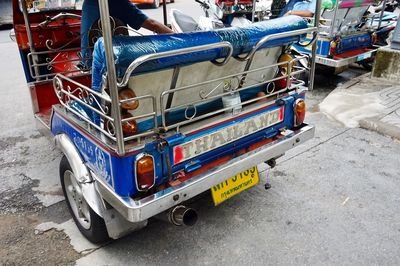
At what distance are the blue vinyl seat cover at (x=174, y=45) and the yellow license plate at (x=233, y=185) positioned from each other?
93cm

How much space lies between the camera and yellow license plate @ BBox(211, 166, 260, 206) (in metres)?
2.57

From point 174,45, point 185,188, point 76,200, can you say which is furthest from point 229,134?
point 76,200

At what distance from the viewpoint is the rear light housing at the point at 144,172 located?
2119mm

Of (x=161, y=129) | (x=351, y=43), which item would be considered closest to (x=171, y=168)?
(x=161, y=129)

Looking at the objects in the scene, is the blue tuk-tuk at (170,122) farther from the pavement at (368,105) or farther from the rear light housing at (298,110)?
the pavement at (368,105)

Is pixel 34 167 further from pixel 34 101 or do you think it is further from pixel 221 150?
pixel 221 150

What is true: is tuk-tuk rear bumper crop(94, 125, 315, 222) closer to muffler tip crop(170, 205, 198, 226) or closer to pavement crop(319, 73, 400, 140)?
muffler tip crop(170, 205, 198, 226)

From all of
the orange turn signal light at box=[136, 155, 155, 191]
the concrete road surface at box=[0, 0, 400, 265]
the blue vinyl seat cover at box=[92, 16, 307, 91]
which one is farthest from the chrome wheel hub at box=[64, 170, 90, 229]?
the blue vinyl seat cover at box=[92, 16, 307, 91]

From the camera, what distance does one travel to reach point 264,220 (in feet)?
9.71

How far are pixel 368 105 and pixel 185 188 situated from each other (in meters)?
4.08

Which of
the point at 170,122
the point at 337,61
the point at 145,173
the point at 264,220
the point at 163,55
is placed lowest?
the point at 264,220

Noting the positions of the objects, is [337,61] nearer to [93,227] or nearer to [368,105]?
[368,105]

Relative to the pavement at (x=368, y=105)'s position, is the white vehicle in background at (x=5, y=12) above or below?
above

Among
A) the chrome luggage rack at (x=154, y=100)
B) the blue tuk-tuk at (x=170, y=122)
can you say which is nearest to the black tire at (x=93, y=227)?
the blue tuk-tuk at (x=170, y=122)
